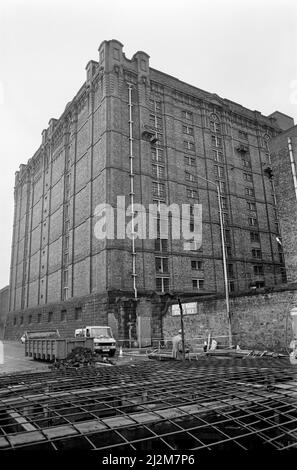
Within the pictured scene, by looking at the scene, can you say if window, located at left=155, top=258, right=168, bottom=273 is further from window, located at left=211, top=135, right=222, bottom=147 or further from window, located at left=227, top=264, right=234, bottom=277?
window, located at left=211, top=135, right=222, bottom=147

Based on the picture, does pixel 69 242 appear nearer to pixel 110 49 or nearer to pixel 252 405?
pixel 110 49

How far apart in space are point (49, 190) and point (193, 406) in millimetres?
47722

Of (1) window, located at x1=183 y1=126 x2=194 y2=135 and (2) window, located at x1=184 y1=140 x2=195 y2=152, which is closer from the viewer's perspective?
(2) window, located at x1=184 y1=140 x2=195 y2=152

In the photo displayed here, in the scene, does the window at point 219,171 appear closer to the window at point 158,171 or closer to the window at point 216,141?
the window at point 216,141

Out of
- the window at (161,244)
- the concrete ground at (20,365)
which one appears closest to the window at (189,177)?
the window at (161,244)

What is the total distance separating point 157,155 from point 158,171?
1906 millimetres

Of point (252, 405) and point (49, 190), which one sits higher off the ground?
point (49, 190)

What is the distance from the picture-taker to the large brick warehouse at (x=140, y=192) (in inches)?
1326

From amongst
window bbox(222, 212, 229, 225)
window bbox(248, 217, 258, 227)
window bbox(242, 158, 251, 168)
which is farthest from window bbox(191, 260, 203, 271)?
window bbox(242, 158, 251, 168)

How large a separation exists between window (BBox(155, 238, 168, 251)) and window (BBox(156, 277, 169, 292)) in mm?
3057

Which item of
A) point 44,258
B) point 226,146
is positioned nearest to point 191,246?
point 226,146

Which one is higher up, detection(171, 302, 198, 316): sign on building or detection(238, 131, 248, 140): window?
detection(238, 131, 248, 140): window

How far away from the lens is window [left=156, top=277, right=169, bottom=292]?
3482cm

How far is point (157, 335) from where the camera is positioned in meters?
29.1
